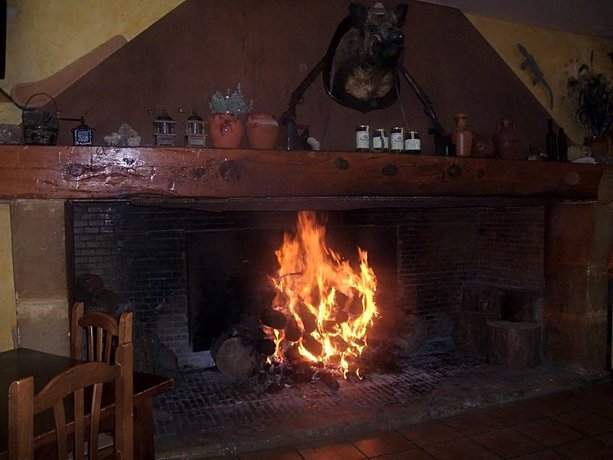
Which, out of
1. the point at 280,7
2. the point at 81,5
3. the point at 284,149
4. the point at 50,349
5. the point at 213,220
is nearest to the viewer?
the point at 50,349

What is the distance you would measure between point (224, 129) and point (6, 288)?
5.70ft

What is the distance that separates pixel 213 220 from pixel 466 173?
2.30 metres

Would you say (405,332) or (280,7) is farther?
(405,332)

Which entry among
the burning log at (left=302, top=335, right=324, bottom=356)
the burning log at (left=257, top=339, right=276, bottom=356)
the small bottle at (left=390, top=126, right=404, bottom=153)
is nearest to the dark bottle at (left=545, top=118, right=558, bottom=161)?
the small bottle at (left=390, top=126, right=404, bottom=153)

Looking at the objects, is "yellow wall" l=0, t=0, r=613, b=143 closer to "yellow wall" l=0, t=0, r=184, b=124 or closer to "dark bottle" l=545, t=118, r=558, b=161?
"yellow wall" l=0, t=0, r=184, b=124

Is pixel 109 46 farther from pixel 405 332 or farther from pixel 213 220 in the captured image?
pixel 405 332

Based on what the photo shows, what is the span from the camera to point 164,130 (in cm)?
317

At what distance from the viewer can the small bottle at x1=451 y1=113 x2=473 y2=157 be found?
3816mm

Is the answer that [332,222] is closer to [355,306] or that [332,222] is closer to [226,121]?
[355,306]

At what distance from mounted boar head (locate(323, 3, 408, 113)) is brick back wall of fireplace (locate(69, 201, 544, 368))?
1.42 m

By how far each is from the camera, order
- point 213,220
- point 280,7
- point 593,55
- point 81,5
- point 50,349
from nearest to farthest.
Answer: point 50,349
point 81,5
point 280,7
point 213,220
point 593,55

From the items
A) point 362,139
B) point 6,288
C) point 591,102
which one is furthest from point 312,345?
point 591,102

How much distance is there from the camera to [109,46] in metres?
3.27

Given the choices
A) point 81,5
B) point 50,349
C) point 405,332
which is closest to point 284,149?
point 81,5
